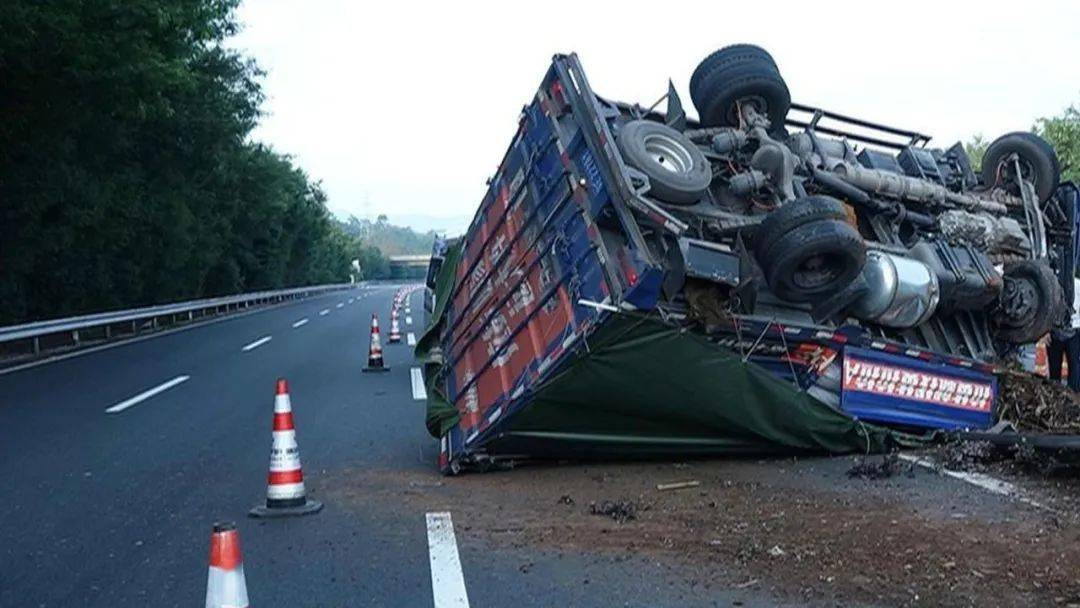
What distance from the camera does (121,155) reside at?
26672mm

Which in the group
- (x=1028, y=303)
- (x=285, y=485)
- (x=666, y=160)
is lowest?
(x=285, y=485)

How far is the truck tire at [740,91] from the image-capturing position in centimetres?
998

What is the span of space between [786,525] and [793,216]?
2.60 meters

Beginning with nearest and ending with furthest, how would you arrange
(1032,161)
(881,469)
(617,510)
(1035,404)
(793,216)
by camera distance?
(617,510)
(881,469)
(793,216)
(1035,404)
(1032,161)

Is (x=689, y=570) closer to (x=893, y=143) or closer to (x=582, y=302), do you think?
(x=582, y=302)

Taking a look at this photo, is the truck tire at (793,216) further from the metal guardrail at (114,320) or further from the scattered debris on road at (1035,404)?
the metal guardrail at (114,320)

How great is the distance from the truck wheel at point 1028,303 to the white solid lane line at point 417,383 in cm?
598

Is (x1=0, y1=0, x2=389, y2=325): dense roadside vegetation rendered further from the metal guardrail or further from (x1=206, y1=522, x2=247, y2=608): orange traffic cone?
(x1=206, y1=522, x2=247, y2=608): orange traffic cone

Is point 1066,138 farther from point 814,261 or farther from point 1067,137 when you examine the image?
point 814,261

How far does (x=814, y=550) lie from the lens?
5.76m

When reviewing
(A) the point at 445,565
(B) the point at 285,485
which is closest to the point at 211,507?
(B) the point at 285,485

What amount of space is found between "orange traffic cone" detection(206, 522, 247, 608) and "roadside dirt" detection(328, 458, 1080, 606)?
250cm

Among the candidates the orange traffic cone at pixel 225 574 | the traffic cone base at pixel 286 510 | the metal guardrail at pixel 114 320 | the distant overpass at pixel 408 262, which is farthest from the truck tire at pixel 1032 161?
the distant overpass at pixel 408 262

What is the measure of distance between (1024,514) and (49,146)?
18.6 m
